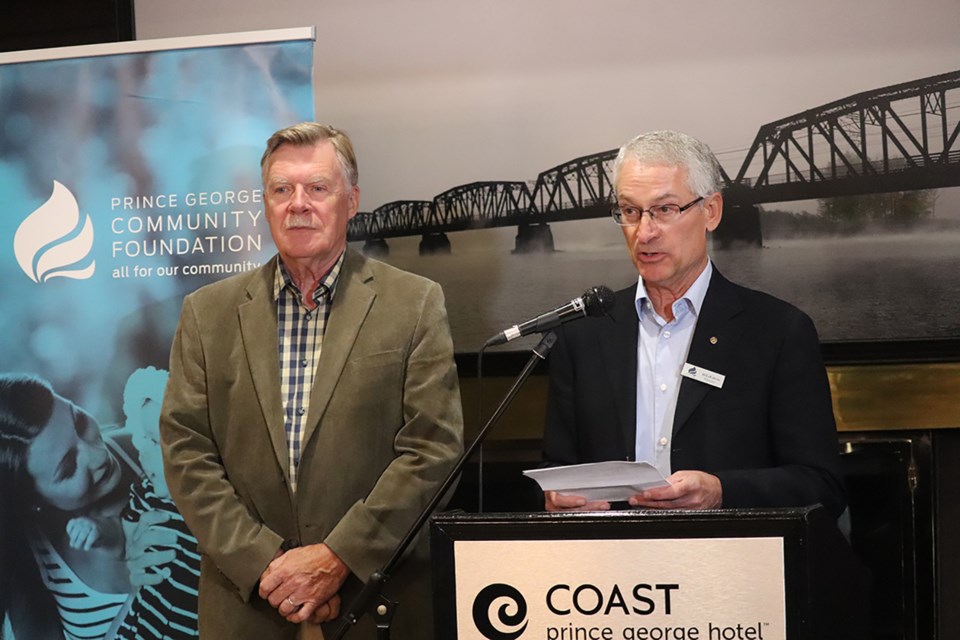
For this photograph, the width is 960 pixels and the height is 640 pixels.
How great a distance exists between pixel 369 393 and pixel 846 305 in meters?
→ 1.93

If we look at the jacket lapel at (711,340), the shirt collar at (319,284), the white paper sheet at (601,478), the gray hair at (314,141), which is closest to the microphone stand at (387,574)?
the white paper sheet at (601,478)

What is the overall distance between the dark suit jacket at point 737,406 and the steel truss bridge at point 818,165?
4.35 ft

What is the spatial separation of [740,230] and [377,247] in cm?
134

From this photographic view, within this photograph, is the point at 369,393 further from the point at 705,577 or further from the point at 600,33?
the point at 600,33

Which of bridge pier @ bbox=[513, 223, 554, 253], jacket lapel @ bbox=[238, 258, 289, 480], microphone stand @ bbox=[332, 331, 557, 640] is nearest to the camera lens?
microphone stand @ bbox=[332, 331, 557, 640]

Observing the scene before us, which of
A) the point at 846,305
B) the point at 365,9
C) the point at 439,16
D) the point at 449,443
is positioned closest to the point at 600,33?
the point at 439,16

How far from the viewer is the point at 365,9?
167 inches

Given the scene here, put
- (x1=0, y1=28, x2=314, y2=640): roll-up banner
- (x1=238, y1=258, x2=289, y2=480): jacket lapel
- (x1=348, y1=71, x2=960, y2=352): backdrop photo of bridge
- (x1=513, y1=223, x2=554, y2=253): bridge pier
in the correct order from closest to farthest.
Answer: (x1=238, y1=258, x2=289, y2=480): jacket lapel < (x1=0, y1=28, x2=314, y2=640): roll-up banner < (x1=348, y1=71, x2=960, y2=352): backdrop photo of bridge < (x1=513, y1=223, x2=554, y2=253): bridge pier

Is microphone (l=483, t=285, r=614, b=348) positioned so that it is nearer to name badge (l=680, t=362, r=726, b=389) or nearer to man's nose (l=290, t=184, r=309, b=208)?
name badge (l=680, t=362, r=726, b=389)

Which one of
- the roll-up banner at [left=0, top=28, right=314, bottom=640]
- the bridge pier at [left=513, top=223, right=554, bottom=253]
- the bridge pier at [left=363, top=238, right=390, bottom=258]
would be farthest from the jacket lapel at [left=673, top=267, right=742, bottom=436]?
the bridge pier at [left=363, top=238, right=390, bottom=258]

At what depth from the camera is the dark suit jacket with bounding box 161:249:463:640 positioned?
105 inches

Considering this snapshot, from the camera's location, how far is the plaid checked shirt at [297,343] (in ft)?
9.14

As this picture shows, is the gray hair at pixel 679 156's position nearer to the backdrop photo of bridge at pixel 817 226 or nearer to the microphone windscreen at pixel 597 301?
the microphone windscreen at pixel 597 301

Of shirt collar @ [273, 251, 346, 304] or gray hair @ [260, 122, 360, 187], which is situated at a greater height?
gray hair @ [260, 122, 360, 187]
